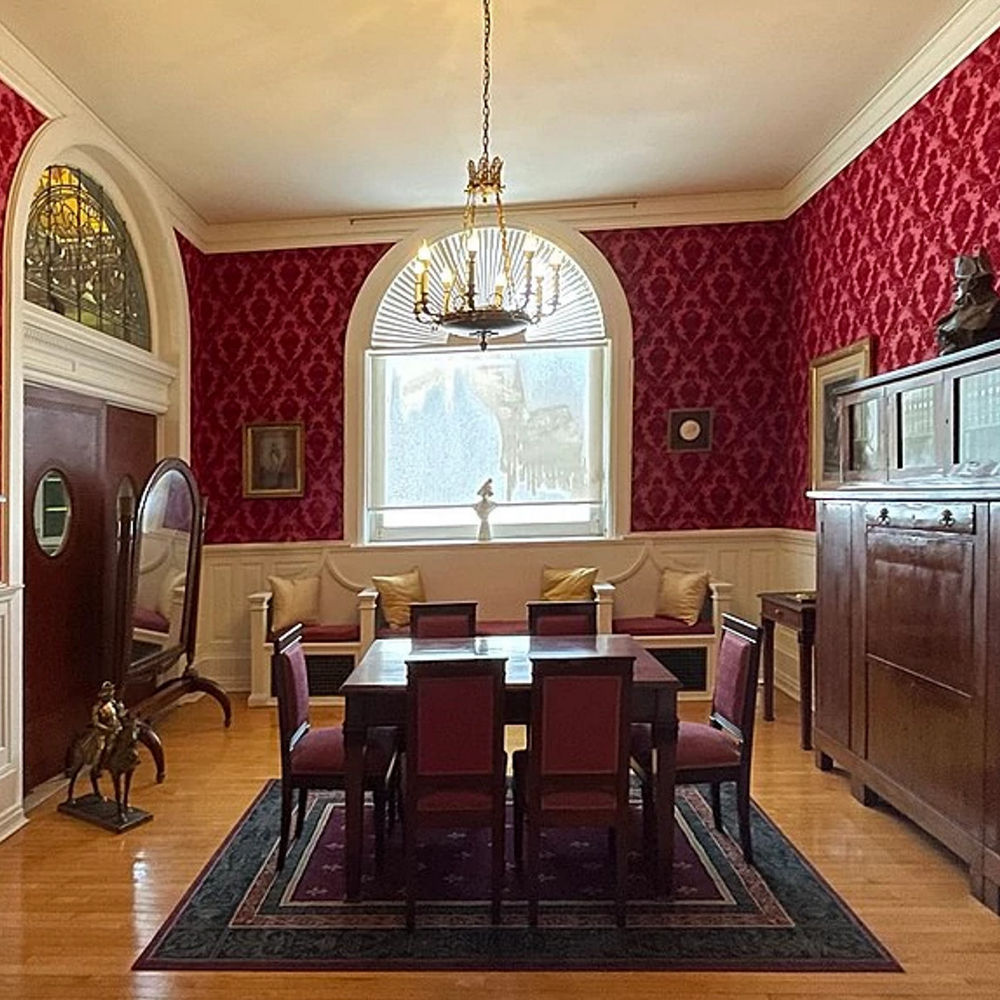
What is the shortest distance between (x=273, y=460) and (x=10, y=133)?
2931 millimetres

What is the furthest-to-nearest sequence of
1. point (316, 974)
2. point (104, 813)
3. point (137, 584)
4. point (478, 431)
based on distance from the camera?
point (478, 431)
point (137, 584)
point (104, 813)
point (316, 974)

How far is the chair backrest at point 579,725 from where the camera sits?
8.70 feet

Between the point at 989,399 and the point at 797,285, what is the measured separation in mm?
3247

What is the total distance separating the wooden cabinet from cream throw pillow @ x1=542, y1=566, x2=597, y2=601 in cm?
199

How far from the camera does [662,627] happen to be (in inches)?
222

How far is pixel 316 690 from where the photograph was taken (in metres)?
5.66

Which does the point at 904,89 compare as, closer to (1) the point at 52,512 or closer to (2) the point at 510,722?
(2) the point at 510,722

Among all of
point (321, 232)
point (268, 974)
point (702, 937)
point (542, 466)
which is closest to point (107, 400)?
point (321, 232)

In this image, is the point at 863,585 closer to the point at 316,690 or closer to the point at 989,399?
the point at 989,399

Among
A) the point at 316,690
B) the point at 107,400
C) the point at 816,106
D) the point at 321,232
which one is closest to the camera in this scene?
the point at 816,106

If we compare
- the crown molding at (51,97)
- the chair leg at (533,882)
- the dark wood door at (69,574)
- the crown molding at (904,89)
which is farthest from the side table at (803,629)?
the crown molding at (51,97)

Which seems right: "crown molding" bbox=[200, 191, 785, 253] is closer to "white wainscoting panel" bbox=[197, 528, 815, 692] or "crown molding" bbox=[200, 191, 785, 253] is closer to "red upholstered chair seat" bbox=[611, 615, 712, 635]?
"white wainscoting panel" bbox=[197, 528, 815, 692]

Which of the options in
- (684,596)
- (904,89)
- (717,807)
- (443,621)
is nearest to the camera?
(717,807)

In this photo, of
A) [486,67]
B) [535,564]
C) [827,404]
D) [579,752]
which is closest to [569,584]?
[535,564]
